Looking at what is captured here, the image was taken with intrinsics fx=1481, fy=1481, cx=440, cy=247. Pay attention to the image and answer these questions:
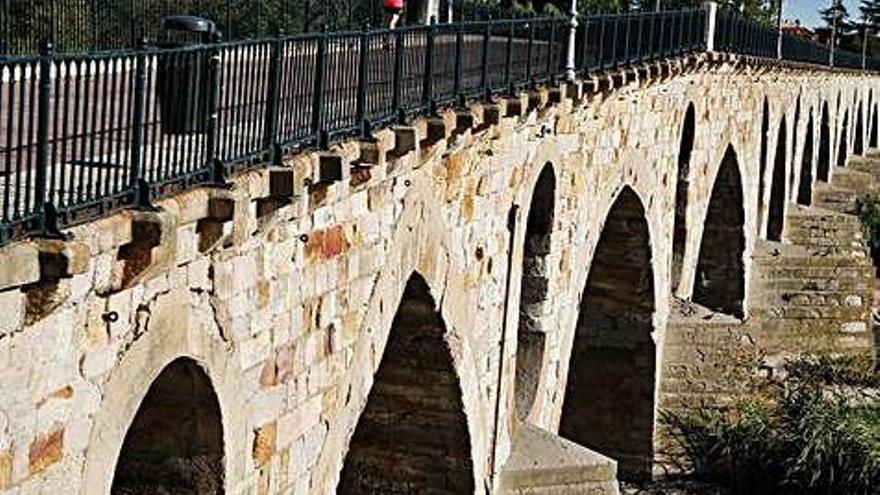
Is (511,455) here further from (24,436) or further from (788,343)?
(788,343)

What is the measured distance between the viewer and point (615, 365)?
69.3 feet

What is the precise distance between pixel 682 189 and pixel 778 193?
1315cm

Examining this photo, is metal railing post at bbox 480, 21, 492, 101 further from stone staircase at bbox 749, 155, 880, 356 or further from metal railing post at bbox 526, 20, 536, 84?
stone staircase at bbox 749, 155, 880, 356

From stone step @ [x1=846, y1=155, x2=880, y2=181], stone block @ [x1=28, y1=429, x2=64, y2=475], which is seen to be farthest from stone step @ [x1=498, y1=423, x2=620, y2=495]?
stone step @ [x1=846, y1=155, x2=880, y2=181]

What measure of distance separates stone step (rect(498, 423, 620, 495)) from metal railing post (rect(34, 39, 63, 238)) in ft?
30.5

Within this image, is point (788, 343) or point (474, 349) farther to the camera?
point (788, 343)

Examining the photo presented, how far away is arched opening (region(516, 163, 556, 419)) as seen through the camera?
48.3 ft

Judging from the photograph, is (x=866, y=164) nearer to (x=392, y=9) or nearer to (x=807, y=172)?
(x=807, y=172)

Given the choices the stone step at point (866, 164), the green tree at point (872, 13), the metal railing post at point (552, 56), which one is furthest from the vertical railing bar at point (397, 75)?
the green tree at point (872, 13)

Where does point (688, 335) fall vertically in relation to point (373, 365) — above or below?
below

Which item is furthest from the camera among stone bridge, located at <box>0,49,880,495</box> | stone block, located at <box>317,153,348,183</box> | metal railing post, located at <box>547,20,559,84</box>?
metal railing post, located at <box>547,20,559,84</box>

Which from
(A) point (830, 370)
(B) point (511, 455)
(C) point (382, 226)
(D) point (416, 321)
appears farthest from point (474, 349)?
(A) point (830, 370)

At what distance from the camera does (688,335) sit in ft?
72.1

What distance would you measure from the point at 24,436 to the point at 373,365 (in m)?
4.57
